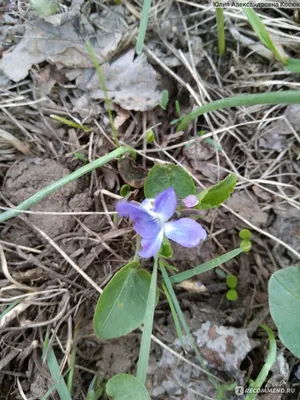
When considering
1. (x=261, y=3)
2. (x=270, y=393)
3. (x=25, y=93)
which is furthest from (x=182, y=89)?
(x=270, y=393)

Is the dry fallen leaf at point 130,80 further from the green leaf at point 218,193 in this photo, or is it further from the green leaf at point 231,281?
the green leaf at point 231,281

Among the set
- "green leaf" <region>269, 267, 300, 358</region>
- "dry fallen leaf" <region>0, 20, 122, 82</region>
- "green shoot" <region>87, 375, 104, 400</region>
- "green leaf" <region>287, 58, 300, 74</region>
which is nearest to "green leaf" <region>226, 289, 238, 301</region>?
"green leaf" <region>269, 267, 300, 358</region>

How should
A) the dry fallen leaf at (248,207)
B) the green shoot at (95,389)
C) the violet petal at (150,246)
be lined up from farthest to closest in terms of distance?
the dry fallen leaf at (248,207), the green shoot at (95,389), the violet petal at (150,246)

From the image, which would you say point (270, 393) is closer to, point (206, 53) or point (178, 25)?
point (206, 53)

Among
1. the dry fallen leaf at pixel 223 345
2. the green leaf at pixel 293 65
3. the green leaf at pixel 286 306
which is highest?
the green leaf at pixel 293 65

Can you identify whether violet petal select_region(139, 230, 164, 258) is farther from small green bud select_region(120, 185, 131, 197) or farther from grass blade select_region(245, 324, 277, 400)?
grass blade select_region(245, 324, 277, 400)

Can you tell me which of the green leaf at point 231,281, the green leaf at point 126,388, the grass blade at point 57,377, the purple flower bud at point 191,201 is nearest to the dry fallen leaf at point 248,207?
the green leaf at point 231,281

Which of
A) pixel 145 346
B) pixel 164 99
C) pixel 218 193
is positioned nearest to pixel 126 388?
pixel 145 346

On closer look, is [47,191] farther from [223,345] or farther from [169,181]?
[223,345]
